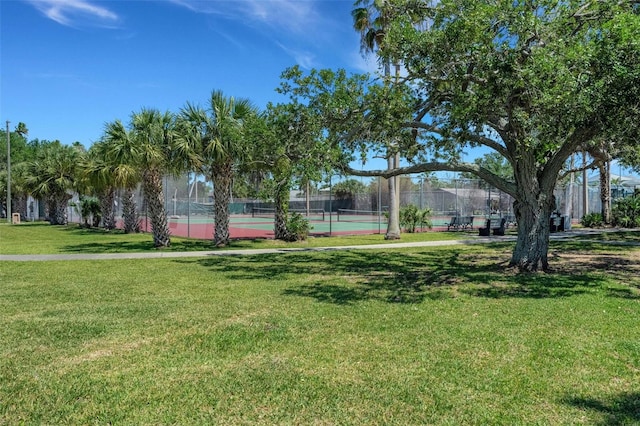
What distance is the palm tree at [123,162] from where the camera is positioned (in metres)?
17.4

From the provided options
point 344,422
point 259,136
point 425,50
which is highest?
point 425,50

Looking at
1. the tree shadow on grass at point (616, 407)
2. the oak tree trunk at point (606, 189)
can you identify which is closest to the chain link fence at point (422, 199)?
the oak tree trunk at point (606, 189)

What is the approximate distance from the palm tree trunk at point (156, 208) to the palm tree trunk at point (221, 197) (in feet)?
5.90

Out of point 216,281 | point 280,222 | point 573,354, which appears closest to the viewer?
point 573,354

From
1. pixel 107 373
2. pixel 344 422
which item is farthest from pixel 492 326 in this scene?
pixel 107 373

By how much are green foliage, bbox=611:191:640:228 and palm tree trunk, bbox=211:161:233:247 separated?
21.9 m

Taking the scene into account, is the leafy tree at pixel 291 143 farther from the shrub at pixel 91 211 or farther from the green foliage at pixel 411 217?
the shrub at pixel 91 211

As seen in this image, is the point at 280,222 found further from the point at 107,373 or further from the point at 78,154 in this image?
the point at 78,154

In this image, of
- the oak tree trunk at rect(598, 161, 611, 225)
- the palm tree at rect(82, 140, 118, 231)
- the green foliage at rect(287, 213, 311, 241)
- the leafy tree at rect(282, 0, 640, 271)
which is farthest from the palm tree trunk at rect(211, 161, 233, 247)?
the oak tree trunk at rect(598, 161, 611, 225)

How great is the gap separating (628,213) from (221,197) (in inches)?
881

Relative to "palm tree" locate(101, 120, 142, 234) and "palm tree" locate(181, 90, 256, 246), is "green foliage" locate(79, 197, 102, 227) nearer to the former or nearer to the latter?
"palm tree" locate(101, 120, 142, 234)

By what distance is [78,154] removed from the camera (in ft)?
103

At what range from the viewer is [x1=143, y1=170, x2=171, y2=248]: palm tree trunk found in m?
17.2

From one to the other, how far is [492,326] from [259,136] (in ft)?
26.5
